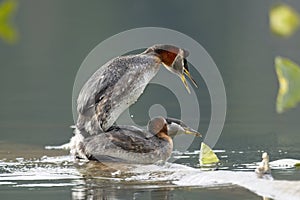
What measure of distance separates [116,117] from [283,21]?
23.4ft

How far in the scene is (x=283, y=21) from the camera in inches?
36.9

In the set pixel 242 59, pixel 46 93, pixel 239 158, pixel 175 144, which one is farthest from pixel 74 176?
pixel 242 59

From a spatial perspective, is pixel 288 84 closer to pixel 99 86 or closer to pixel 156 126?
pixel 99 86

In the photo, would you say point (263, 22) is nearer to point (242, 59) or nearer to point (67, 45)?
point (67, 45)

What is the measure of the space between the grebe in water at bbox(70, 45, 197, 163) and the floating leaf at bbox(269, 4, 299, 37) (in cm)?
667

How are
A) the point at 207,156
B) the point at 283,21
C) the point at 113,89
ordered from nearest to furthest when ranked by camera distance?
1. the point at 283,21
2. the point at 207,156
3. the point at 113,89

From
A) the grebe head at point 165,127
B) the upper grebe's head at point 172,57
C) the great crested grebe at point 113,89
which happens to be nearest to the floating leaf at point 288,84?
the great crested grebe at point 113,89

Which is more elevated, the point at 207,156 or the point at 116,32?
the point at 116,32

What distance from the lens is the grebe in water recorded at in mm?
7660

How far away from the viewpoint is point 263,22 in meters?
50.0

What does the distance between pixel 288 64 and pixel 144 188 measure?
5.38m

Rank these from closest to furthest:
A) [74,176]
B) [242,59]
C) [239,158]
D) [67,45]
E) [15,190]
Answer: [15,190]
[74,176]
[239,158]
[242,59]
[67,45]

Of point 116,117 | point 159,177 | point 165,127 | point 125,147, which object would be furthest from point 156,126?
point 159,177

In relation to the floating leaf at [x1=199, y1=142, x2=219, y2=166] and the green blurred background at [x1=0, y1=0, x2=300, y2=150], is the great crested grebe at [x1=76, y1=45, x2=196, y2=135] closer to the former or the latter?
the floating leaf at [x1=199, y1=142, x2=219, y2=166]
